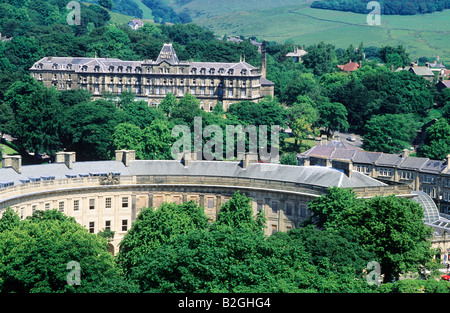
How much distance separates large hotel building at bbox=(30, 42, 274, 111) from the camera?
7456 inches

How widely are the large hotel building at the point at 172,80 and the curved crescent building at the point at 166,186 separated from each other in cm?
8618

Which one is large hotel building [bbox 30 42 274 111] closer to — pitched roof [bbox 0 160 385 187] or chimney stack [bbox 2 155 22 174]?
pitched roof [bbox 0 160 385 187]

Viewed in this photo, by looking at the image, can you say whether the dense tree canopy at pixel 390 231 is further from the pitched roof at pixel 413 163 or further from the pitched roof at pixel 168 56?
the pitched roof at pixel 168 56

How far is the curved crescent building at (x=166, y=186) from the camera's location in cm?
9550

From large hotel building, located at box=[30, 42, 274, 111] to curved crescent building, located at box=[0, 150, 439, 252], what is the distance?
8618 cm

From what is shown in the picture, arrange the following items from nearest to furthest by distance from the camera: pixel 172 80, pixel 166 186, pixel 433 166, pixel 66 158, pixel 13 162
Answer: pixel 13 162 → pixel 66 158 → pixel 166 186 → pixel 433 166 → pixel 172 80

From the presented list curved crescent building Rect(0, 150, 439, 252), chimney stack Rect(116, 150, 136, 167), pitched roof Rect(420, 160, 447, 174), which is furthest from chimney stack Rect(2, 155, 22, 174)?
pitched roof Rect(420, 160, 447, 174)

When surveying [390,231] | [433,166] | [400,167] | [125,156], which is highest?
[125,156]

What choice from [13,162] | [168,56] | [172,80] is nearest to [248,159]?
[13,162]

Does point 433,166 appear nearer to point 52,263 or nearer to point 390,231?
point 390,231

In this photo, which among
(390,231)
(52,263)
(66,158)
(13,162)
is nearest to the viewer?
(52,263)

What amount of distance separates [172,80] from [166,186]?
93.4m

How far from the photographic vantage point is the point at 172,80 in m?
192
